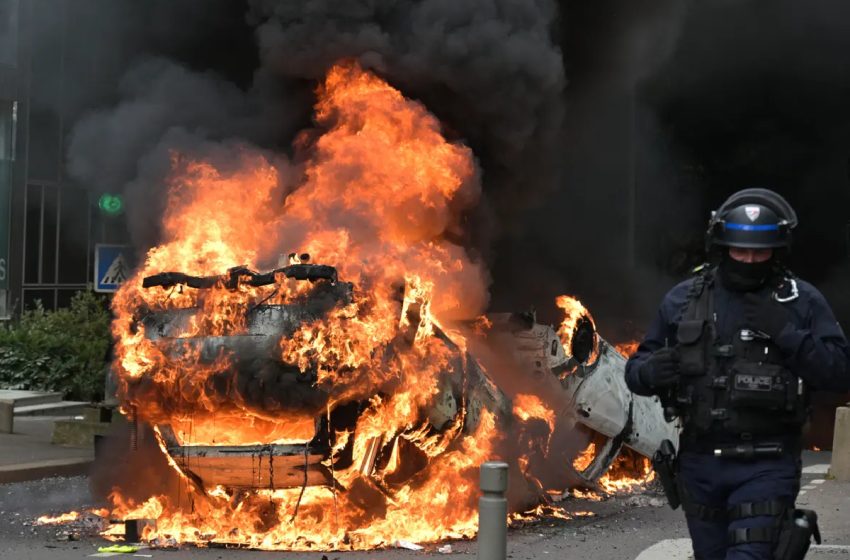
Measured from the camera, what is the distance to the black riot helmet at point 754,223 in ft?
17.1

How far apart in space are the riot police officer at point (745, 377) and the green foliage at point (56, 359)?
499 inches

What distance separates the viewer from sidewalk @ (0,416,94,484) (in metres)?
11.5

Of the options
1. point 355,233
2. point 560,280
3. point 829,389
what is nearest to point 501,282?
point 560,280

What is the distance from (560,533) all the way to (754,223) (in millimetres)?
4337

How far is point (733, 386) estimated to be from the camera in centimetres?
517

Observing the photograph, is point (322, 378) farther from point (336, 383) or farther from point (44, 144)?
point (44, 144)

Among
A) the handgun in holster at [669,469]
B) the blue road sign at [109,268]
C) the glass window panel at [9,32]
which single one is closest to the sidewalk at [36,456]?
the blue road sign at [109,268]

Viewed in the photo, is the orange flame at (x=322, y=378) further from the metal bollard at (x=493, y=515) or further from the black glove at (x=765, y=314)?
the black glove at (x=765, y=314)

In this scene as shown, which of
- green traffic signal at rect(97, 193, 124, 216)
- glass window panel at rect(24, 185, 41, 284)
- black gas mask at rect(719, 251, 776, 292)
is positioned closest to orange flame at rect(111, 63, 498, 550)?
green traffic signal at rect(97, 193, 124, 216)

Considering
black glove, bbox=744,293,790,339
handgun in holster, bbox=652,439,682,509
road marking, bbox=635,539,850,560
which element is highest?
black glove, bbox=744,293,790,339

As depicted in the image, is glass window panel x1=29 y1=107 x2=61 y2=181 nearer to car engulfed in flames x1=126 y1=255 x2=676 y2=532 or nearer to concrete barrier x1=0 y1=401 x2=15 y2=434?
concrete barrier x1=0 y1=401 x2=15 y2=434

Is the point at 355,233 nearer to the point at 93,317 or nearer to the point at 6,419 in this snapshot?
the point at 6,419

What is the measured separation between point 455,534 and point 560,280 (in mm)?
7506

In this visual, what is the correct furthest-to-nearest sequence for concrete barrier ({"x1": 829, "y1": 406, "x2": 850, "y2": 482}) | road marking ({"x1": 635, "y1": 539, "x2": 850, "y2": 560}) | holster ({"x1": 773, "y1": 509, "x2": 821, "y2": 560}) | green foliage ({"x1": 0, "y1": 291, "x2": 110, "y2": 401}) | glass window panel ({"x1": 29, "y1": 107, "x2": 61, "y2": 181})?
glass window panel ({"x1": 29, "y1": 107, "x2": 61, "y2": 181}) < green foliage ({"x1": 0, "y1": 291, "x2": 110, "y2": 401}) < concrete barrier ({"x1": 829, "y1": 406, "x2": 850, "y2": 482}) < road marking ({"x1": 635, "y1": 539, "x2": 850, "y2": 560}) < holster ({"x1": 773, "y1": 509, "x2": 821, "y2": 560})
